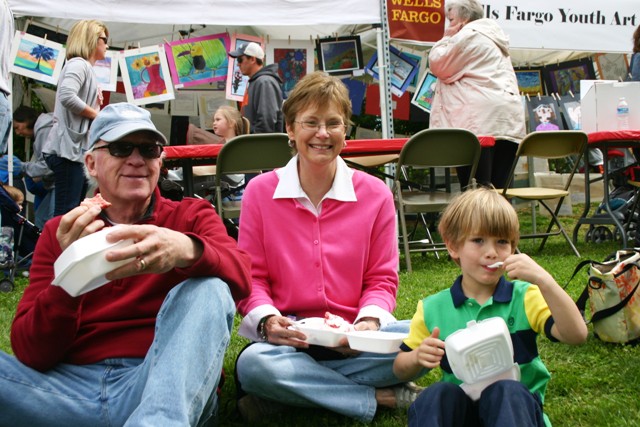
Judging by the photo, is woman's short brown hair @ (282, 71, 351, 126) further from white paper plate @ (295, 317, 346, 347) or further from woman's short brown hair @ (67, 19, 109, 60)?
woman's short brown hair @ (67, 19, 109, 60)

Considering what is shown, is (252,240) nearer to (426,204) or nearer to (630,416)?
(630,416)

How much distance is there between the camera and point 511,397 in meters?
1.74

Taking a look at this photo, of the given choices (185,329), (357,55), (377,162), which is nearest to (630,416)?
(185,329)

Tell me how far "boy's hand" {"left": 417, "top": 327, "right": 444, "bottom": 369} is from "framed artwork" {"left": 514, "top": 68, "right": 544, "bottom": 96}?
8.23 m

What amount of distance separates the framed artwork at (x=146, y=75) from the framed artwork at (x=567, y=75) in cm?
501

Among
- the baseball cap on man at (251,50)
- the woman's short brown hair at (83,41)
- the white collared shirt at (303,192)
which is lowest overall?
the white collared shirt at (303,192)

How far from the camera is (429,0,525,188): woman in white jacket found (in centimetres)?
604

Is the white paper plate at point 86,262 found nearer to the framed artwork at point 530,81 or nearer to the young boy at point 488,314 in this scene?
the young boy at point 488,314

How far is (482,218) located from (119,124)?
3.35 ft

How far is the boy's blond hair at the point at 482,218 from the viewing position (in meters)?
1.95

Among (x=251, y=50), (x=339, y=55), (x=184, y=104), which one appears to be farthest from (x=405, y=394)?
(x=184, y=104)

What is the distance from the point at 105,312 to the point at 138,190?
35 centimetres

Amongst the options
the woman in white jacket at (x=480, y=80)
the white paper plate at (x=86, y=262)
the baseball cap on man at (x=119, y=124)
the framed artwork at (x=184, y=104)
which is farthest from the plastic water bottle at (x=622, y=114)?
the white paper plate at (x=86, y=262)

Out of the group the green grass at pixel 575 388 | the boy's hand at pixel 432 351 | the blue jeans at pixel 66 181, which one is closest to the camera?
the boy's hand at pixel 432 351
